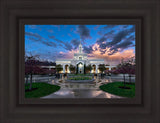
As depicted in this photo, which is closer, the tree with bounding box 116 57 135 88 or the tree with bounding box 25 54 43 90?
the tree with bounding box 25 54 43 90

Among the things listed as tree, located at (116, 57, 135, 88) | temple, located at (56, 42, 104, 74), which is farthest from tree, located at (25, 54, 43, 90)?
temple, located at (56, 42, 104, 74)

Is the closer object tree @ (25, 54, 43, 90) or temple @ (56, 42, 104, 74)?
tree @ (25, 54, 43, 90)

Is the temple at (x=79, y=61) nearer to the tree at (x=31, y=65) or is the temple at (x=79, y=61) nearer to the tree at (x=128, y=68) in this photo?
the tree at (x=128, y=68)

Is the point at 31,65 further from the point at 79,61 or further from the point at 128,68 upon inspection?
the point at 79,61

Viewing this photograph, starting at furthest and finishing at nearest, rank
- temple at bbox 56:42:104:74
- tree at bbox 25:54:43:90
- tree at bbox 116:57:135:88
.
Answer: temple at bbox 56:42:104:74 < tree at bbox 116:57:135:88 < tree at bbox 25:54:43:90

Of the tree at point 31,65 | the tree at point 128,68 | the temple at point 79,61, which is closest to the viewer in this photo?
the tree at point 31,65

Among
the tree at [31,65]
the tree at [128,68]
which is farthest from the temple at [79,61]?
the tree at [31,65]

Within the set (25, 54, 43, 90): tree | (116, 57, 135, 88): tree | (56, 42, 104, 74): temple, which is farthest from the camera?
(56, 42, 104, 74): temple

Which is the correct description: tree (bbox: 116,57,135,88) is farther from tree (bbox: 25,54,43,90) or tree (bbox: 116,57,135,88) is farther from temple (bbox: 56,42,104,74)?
temple (bbox: 56,42,104,74)

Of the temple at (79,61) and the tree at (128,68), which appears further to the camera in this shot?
the temple at (79,61)

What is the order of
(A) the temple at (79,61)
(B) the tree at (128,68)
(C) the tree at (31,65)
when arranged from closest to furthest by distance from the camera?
(C) the tree at (31,65)
(B) the tree at (128,68)
(A) the temple at (79,61)
